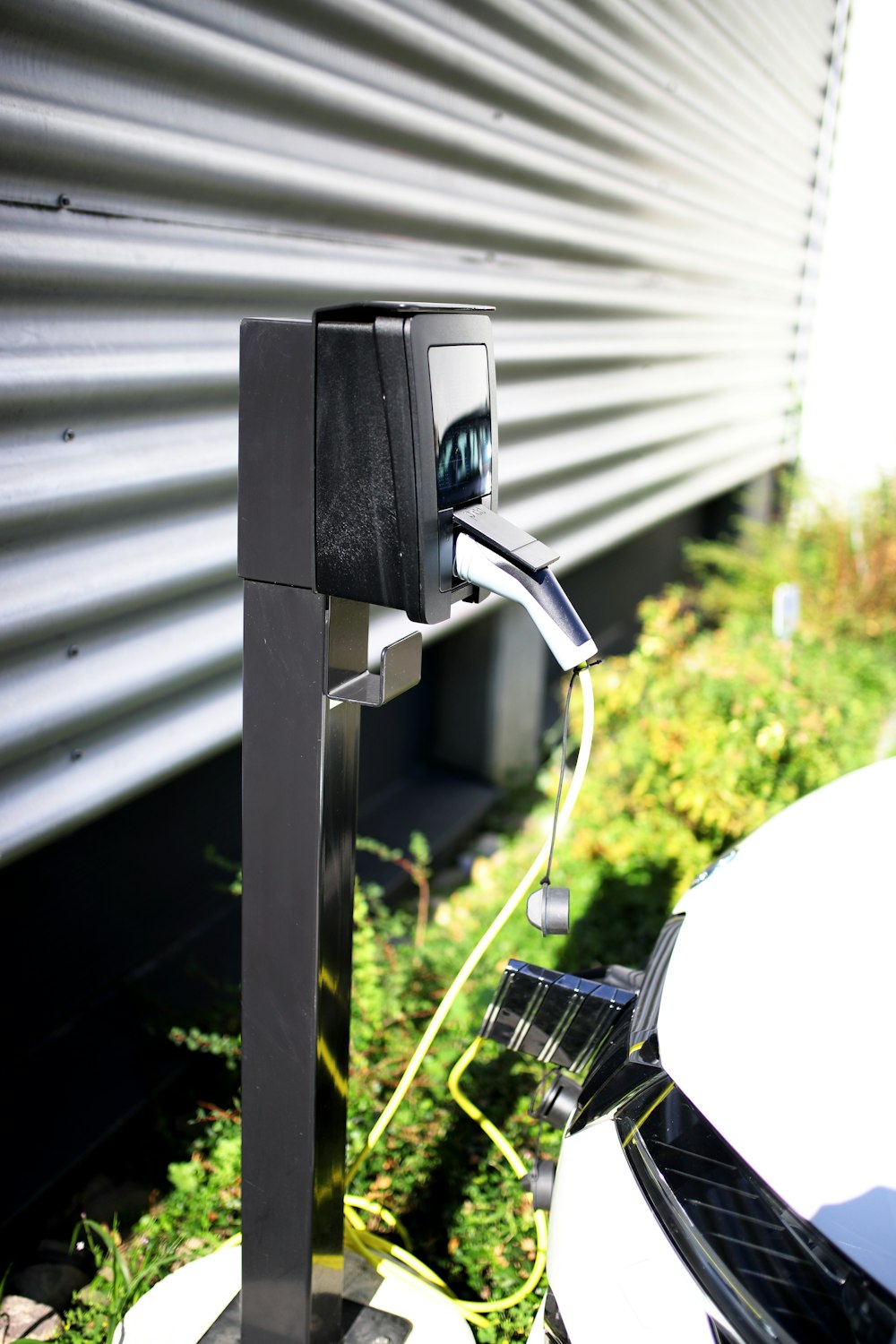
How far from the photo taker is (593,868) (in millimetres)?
3551

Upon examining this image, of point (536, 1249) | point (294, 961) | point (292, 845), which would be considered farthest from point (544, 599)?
point (536, 1249)

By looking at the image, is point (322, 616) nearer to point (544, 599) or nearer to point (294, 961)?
point (544, 599)

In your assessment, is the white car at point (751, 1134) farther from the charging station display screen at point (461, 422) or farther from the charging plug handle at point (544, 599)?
the charging station display screen at point (461, 422)

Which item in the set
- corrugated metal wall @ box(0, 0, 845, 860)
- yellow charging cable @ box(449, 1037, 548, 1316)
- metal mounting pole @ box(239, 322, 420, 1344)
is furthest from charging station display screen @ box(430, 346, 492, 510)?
yellow charging cable @ box(449, 1037, 548, 1316)

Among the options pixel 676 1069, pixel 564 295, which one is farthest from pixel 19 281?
pixel 564 295

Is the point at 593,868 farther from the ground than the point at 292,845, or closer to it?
closer to it

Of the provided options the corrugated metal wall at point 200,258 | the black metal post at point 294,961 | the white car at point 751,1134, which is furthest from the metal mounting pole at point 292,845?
the corrugated metal wall at point 200,258

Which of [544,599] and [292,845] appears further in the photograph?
[292,845]

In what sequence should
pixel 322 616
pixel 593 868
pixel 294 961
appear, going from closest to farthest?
1. pixel 322 616
2. pixel 294 961
3. pixel 593 868

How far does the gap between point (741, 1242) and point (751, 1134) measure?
111mm

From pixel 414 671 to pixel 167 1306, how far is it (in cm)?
114

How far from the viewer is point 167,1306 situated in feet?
5.53

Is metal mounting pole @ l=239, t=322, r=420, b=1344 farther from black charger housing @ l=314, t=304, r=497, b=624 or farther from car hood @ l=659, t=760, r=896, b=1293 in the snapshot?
car hood @ l=659, t=760, r=896, b=1293

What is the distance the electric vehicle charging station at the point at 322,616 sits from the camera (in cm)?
113
